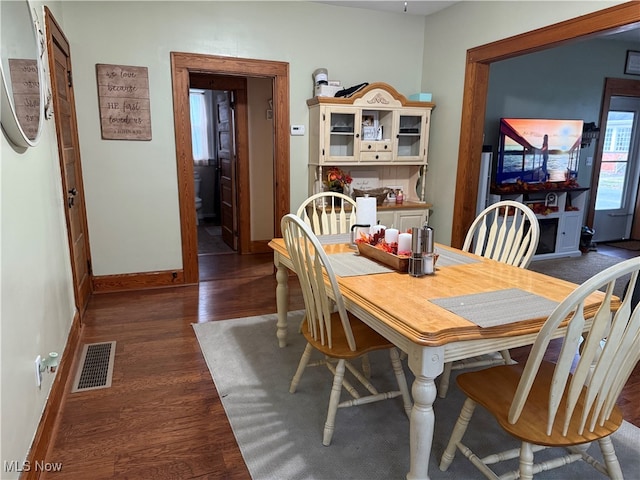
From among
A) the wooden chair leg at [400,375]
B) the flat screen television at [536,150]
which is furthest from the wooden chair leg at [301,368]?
the flat screen television at [536,150]

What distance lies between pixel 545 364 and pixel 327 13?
3538mm

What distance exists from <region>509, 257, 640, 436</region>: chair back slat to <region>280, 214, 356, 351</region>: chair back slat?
0.70m

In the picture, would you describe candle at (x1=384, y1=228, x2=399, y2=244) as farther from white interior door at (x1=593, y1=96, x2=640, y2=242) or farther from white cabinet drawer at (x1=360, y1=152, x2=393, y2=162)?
white interior door at (x1=593, y1=96, x2=640, y2=242)

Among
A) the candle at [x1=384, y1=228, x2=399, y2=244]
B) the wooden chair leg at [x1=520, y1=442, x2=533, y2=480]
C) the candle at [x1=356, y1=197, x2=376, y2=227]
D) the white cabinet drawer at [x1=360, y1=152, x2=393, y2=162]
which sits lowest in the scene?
the wooden chair leg at [x1=520, y1=442, x2=533, y2=480]

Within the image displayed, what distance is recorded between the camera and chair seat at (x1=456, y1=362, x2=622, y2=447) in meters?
1.34

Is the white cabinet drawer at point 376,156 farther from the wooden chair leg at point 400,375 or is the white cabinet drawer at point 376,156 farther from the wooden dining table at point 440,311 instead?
the wooden chair leg at point 400,375

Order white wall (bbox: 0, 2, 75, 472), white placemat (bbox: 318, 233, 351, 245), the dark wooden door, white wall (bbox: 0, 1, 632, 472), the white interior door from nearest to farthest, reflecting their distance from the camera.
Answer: white wall (bbox: 0, 2, 75, 472) < white placemat (bbox: 318, 233, 351, 245) < the dark wooden door < white wall (bbox: 0, 1, 632, 472) < the white interior door

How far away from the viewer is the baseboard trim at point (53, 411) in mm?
1654

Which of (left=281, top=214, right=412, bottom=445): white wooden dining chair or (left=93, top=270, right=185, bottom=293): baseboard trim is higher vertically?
(left=281, top=214, right=412, bottom=445): white wooden dining chair

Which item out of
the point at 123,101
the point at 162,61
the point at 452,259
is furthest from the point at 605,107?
the point at 123,101

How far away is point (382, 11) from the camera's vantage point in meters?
4.20

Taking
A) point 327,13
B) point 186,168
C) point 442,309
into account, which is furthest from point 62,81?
point 442,309

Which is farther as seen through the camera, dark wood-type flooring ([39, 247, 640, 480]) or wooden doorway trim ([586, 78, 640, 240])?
wooden doorway trim ([586, 78, 640, 240])
